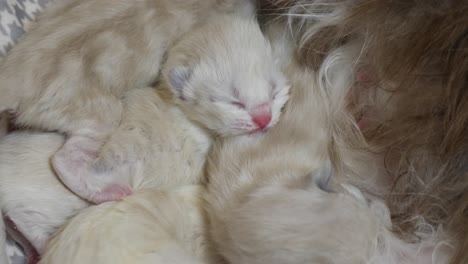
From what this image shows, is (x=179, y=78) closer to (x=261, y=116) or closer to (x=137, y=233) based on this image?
(x=261, y=116)

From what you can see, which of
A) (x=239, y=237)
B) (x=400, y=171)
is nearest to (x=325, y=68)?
(x=400, y=171)

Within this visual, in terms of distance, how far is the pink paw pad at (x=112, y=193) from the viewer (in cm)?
103

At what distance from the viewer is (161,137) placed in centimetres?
108

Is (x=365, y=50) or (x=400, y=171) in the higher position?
(x=365, y=50)

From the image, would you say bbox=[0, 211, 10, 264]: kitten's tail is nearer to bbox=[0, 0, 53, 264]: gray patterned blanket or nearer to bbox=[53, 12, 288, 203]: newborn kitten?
bbox=[53, 12, 288, 203]: newborn kitten

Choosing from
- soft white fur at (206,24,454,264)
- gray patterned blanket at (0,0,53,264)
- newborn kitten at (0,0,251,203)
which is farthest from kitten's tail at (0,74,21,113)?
soft white fur at (206,24,454,264)

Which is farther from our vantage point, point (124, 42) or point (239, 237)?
point (124, 42)

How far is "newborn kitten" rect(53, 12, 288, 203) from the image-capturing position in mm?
1038

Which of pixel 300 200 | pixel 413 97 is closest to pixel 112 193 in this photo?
pixel 300 200

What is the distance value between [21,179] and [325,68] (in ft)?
1.66

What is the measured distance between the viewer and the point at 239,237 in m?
0.92

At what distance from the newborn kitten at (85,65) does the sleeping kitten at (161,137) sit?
0.03 metres

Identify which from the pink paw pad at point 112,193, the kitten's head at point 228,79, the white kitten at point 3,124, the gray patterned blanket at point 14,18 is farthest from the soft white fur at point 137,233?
the gray patterned blanket at point 14,18

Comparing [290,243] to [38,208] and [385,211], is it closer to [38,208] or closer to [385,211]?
[385,211]
